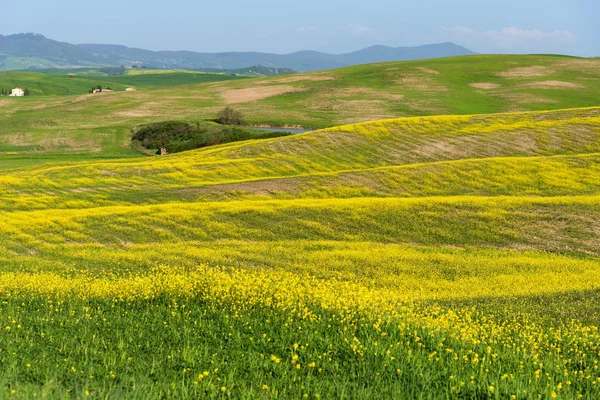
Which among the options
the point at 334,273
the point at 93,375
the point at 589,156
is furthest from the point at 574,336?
the point at 589,156

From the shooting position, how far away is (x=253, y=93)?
138m

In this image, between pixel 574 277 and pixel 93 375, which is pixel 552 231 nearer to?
pixel 574 277

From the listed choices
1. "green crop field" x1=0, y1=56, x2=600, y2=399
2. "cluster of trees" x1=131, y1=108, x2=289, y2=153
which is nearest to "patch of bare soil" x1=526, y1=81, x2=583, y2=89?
"green crop field" x1=0, y1=56, x2=600, y2=399

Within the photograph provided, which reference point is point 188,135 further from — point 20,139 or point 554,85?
point 554,85

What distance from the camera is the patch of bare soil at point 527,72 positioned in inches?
5202

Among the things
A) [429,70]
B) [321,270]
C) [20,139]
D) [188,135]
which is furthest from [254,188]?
[429,70]

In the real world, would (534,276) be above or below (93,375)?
below

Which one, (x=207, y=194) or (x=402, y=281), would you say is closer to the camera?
(x=402, y=281)

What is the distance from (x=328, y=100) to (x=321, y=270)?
102 meters

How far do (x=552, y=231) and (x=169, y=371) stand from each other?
21.5 meters

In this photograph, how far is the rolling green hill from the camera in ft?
31.9

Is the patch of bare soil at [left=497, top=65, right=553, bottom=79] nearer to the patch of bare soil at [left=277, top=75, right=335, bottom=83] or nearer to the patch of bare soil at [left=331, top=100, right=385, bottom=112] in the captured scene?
the patch of bare soil at [left=331, top=100, right=385, bottom=112]

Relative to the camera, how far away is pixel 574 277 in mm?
20156

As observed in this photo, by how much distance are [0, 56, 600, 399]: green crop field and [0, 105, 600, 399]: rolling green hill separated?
0.09m
